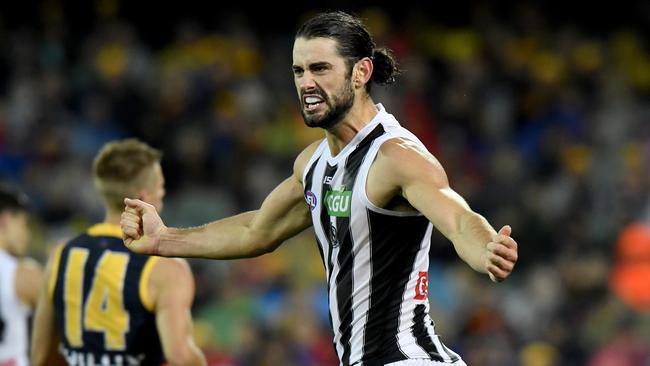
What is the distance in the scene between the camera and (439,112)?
13.2 meters

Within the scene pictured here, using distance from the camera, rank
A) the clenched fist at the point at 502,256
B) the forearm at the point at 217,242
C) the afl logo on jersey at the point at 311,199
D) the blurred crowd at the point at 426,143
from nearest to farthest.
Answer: the clenched fist at the point at 502,256 < the afl logo on jersey at the point at 311,199 < the forearm at the point at 217,242 < the blurred crowd at the point at 426,143

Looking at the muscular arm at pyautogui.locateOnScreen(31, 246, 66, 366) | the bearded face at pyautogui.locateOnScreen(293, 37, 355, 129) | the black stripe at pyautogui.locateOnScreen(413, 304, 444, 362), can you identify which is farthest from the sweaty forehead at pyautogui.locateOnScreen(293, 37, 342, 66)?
the muscular arm at pyautogui.locateOnScreen(31, 246, 66, 366)

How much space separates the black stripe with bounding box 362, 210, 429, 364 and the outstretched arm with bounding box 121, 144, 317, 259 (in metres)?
0.63

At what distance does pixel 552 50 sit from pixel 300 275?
4.43 m

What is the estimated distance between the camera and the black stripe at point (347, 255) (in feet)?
15.4

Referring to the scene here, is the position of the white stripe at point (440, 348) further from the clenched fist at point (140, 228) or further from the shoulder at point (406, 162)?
the clenched fist at point (140, 228)

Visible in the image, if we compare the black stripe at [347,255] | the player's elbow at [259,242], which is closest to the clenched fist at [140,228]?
the player's elbow at [259,242]

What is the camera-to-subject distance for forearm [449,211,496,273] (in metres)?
4.00

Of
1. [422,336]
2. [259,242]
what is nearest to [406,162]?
[422,336]

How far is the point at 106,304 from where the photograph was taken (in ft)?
19.6

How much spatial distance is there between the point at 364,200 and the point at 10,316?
319 centimetres

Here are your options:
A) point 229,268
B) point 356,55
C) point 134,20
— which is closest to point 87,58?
point 134,20

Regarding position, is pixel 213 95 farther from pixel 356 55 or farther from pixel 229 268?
pixel 356 55

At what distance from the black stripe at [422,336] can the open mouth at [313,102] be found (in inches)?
34.1
